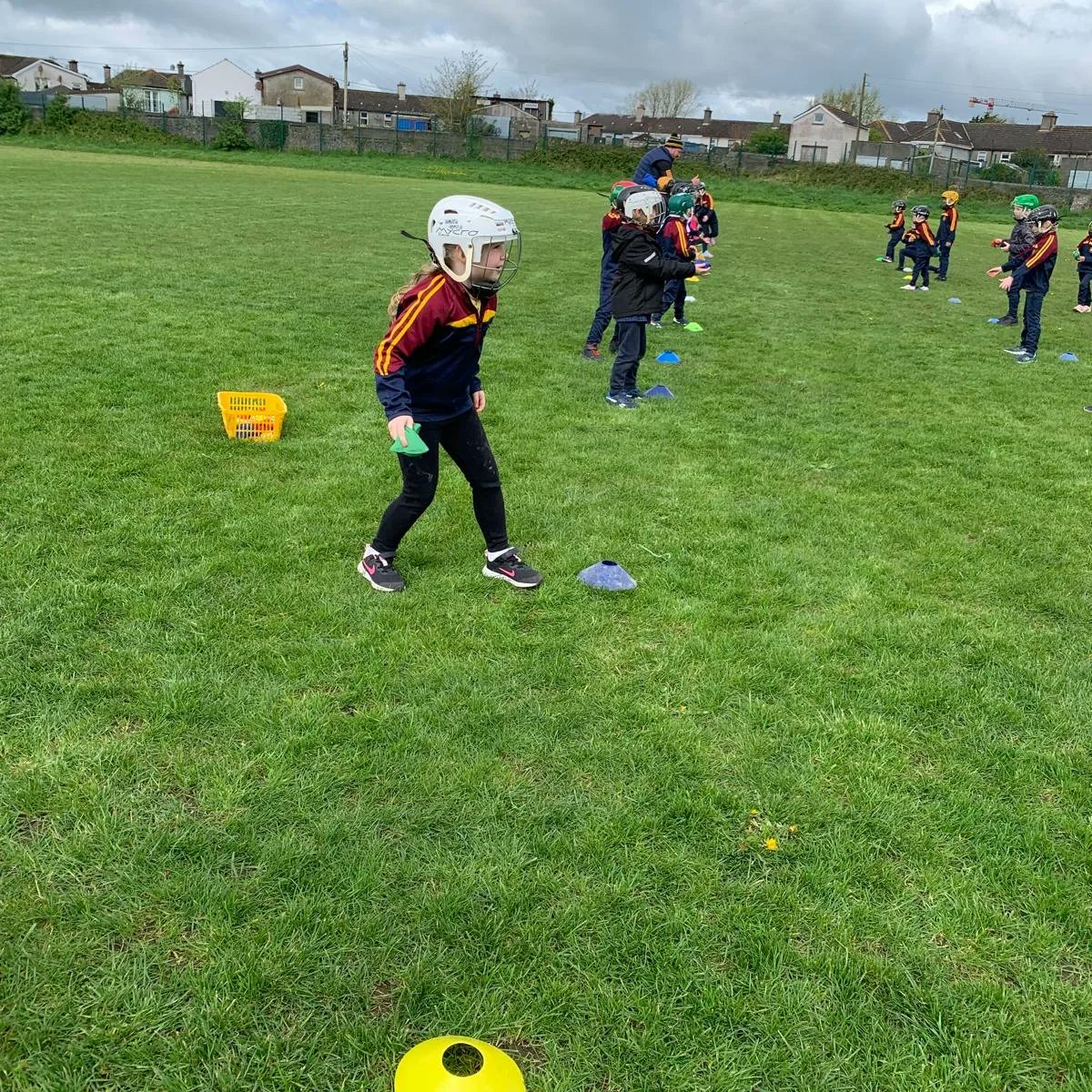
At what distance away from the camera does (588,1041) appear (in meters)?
2.31

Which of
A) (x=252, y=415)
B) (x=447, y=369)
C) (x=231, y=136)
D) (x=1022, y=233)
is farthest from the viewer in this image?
(x=231, y=136)

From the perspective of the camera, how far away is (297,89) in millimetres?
85250

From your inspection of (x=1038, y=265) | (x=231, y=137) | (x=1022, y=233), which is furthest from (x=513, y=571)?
(x=231, y=137)

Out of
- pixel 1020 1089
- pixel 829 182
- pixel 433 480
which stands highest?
pixel 829 182

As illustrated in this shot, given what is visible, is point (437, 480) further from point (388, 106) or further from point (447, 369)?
point (388, 106)

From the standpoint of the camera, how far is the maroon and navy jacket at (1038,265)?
1127 centimetres

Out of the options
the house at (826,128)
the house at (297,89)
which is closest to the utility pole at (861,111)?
the house at (826,128)

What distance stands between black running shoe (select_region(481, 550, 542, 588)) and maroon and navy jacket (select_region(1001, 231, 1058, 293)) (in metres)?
9.68

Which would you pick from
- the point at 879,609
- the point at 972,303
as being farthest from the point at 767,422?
the point at 972,303

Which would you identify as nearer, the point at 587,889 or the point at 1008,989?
the point at 1008,989

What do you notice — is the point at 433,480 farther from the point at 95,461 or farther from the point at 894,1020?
the point at 894,1020

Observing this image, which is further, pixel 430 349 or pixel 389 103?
pixel 389 103

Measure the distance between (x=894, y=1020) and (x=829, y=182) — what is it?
46.8m

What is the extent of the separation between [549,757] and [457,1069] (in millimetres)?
1396
